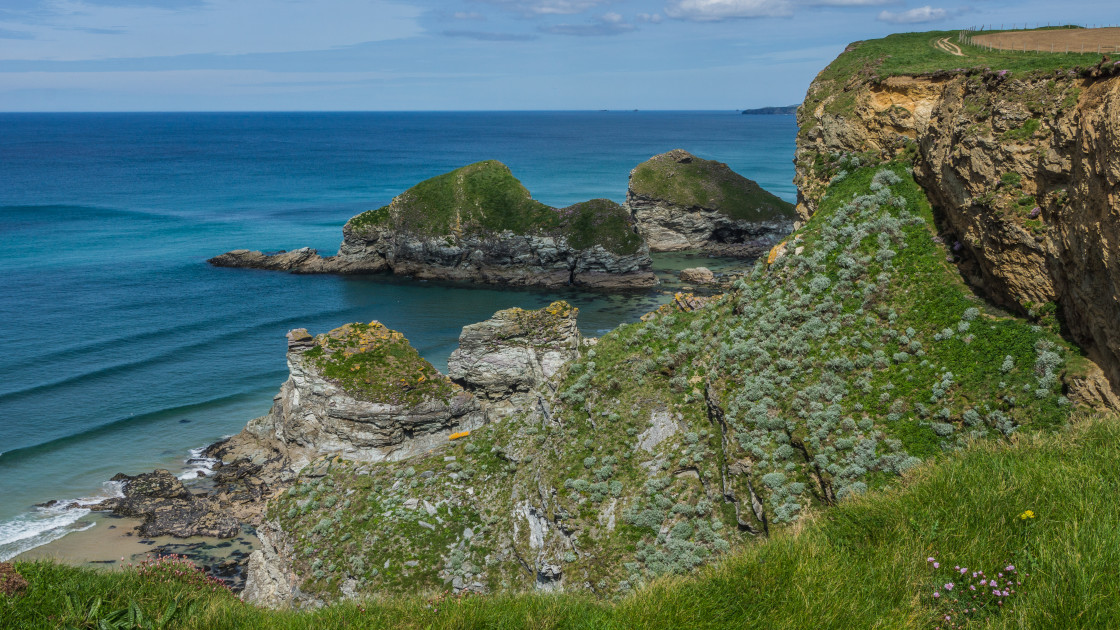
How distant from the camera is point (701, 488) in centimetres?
1725

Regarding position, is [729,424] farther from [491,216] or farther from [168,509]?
[491,216]

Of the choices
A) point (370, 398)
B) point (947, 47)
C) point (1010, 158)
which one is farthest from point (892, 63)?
point (370, 398)

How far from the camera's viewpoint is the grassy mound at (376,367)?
30.9m

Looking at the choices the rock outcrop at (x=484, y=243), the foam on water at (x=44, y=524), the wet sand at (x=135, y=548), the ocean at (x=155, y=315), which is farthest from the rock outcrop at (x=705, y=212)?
the foam on water at (x=44, y=524)

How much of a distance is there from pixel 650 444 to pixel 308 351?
777 inches

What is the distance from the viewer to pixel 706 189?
306 ft

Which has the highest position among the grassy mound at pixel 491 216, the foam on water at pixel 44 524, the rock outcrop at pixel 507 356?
the grassy mound at pixel 491 216

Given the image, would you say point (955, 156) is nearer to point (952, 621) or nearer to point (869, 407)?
point (869, 407)

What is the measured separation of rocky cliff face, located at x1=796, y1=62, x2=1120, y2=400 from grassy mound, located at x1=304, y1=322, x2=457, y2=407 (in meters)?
21.9

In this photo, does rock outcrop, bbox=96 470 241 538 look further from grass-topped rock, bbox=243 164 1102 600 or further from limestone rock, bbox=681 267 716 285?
limestone rock, bbox=681 267 716 285

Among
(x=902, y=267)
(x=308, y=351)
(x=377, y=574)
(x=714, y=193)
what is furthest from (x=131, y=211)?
(x=902, y=267)

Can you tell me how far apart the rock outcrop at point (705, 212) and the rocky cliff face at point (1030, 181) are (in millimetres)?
68085

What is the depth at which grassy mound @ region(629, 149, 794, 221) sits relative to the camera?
9162 centimetres

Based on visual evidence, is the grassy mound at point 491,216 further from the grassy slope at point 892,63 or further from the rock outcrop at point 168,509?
the rock outcrop at point 168,509
